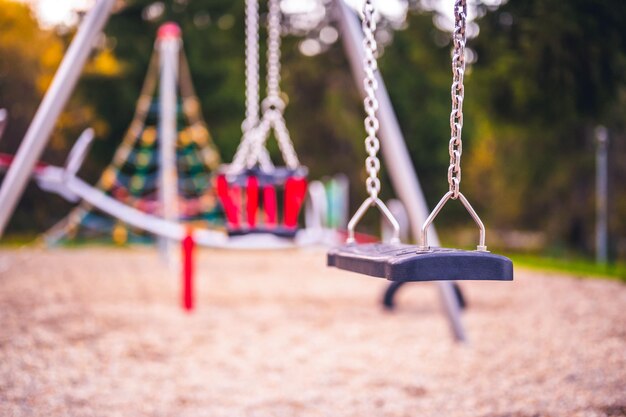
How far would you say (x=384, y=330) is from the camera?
598 centimetres

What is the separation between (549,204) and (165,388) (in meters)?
14.2

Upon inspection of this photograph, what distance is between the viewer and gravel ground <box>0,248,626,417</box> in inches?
141

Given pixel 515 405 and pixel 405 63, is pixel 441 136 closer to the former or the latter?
pixel 405 63

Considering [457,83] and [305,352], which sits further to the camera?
[305,352]

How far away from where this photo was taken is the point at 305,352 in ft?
16.4

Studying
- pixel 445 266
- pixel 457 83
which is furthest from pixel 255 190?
pixel 445 266

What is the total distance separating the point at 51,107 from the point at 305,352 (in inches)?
97.4

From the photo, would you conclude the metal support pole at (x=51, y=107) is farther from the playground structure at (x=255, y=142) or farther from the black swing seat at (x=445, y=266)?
the black swing seat at (x=445, y=266)

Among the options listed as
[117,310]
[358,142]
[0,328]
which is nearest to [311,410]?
[0,328]

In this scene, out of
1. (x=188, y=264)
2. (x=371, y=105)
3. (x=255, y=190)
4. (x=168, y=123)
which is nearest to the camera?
(x=371, y=105)

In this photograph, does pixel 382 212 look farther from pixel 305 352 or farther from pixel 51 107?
pixel 51 107

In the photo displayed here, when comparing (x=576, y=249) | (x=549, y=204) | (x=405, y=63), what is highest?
(x=405, y=63)

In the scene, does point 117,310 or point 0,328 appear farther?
point 117,310

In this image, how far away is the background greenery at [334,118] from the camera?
15.5 metres
